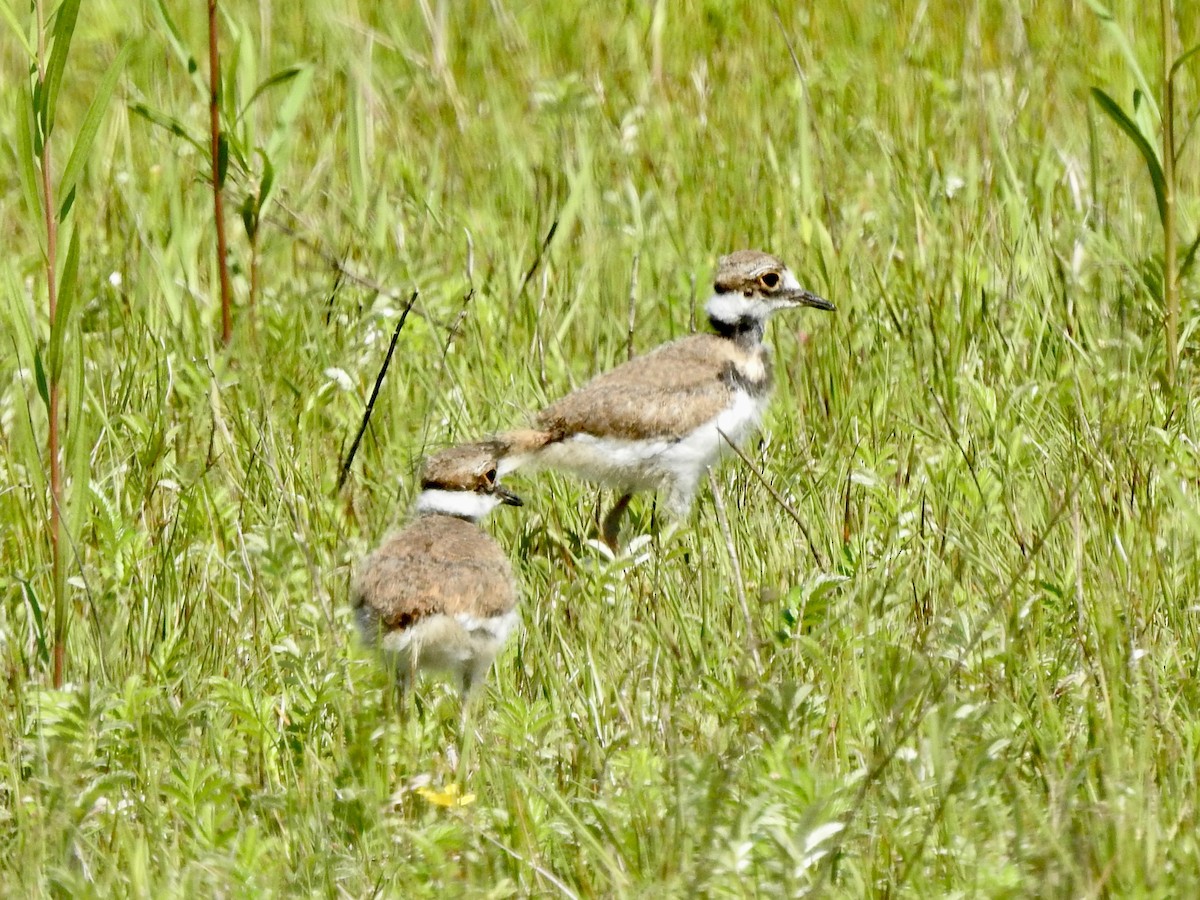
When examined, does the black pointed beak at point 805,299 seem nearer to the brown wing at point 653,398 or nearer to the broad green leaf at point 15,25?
the brown wing at point 653,398

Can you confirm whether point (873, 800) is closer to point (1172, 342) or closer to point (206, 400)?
point (1172, 342)

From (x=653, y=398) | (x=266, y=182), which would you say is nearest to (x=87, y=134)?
(x=266, y=182)

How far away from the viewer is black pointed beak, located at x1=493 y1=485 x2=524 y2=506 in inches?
209

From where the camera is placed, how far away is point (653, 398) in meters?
5.77

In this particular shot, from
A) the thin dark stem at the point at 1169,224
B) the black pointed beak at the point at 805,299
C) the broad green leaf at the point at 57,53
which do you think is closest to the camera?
the broad green leaf at the point at 57,53

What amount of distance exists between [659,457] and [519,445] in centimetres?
50

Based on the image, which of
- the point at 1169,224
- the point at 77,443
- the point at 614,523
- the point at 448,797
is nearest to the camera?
the point at 448,797

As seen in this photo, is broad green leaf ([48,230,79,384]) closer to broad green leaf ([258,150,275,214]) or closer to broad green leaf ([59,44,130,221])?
broad green leaf ([59,44,130,221])

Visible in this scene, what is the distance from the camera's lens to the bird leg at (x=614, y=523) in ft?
19.5

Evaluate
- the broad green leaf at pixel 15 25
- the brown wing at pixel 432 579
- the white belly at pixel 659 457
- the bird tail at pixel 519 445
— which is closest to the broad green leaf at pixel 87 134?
the broad green leaf at pixel 15 25

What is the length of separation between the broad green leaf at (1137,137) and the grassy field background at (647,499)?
1.60 feet

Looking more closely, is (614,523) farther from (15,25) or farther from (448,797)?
(15,25)

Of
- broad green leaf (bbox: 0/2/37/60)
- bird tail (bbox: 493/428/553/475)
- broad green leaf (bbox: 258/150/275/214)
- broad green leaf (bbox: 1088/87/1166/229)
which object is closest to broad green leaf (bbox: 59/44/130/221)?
broad green leaf (bbox: 0/2/37/60)

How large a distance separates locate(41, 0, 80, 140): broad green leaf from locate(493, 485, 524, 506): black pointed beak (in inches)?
71.7
